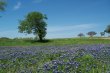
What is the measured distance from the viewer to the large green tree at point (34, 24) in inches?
2778

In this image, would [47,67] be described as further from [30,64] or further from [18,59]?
[18,59]

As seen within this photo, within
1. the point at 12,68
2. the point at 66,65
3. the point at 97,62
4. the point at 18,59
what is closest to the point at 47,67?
the point at 66,65

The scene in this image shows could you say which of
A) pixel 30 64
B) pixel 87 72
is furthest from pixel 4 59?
pixel 87 72

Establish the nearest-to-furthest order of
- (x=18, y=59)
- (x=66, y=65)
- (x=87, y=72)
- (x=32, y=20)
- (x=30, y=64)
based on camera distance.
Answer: (x=87, y=72) → (x=66, y=65) → (x=30, y=64) → (x=18, y=59) → (x=32, y=20)

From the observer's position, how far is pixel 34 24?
2778 inches

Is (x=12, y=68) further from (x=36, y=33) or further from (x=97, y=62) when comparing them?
(x=36, y=33)

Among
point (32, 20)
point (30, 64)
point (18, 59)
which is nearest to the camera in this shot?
point (30, 64)

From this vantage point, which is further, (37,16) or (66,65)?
(37,16)

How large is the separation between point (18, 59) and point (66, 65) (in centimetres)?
350

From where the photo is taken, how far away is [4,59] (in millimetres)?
10938

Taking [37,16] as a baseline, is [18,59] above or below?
below

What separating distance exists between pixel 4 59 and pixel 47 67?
3.90 meters

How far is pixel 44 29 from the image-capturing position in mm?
72312

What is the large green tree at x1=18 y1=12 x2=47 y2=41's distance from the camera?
7056 cm
